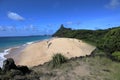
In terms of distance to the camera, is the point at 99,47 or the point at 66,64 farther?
the point at 99,47

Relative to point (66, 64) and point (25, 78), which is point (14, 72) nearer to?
point (25, 78)

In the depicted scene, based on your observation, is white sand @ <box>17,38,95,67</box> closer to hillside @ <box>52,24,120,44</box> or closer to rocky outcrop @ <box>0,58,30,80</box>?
hillside @ <box>52,24,120,44</box>

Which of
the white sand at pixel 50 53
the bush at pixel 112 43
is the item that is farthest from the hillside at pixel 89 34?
the bush at pixel 112 43

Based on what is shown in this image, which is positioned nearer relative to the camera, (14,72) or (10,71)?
(14,72)

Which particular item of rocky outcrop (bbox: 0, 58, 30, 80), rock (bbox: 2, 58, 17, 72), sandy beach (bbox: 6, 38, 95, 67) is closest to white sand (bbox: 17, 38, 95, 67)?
sandy beach (bbox: 6, 38, 95, 67)

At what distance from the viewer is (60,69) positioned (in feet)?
42.8

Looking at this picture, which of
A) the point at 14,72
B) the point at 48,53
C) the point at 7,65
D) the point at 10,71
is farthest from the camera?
the point at 48,53

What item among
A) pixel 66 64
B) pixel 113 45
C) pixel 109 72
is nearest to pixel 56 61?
pixel 66 64

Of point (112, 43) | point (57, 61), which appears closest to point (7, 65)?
point (57, 61)

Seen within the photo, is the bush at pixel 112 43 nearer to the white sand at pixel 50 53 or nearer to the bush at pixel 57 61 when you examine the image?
the bush at pixel 57 61

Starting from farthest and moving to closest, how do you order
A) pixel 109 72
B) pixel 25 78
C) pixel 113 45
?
pixel 113 45
pixel 109 72
pixel 25 78

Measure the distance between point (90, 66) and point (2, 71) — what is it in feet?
17.5

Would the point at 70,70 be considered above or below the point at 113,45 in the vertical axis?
below

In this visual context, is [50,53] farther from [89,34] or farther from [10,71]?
[89,34]
